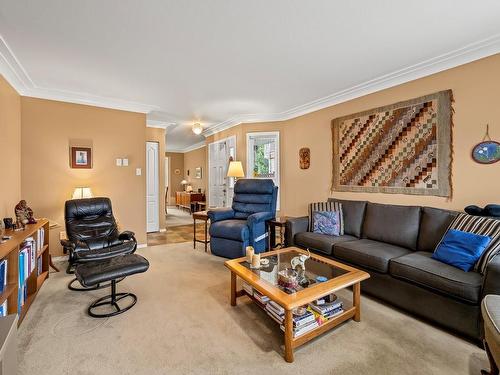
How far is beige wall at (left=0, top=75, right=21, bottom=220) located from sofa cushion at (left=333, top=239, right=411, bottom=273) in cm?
374

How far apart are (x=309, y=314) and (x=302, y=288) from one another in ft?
0.61

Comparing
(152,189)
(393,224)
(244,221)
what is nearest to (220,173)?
(152,189)

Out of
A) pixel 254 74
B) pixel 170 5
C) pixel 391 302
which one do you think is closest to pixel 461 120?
pixel 391 302

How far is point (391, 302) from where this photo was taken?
91.0 inches

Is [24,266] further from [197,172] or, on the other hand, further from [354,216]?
[197,172]

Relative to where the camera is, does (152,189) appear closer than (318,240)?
No

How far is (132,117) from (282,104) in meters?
2.56

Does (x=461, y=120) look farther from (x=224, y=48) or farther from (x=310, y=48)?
(x=224, y=48)

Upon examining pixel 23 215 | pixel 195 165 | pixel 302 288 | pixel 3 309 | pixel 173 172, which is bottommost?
pixel 3 309

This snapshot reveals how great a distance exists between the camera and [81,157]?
3.82m

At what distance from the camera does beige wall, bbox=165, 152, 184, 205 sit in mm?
10516

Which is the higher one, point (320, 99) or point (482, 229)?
point (320, 99)

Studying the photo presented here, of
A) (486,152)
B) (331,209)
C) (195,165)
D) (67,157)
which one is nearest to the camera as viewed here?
(486,152)

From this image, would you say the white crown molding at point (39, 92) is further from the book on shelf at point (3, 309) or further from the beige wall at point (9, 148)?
the book on shelf at point (3, 309)
